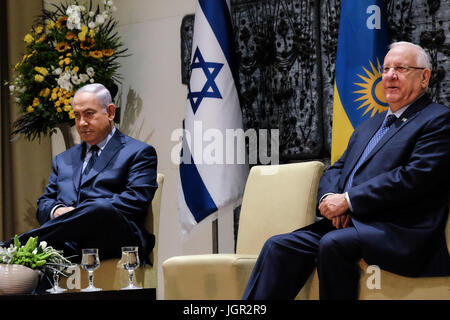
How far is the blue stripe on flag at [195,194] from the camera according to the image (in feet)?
14.1

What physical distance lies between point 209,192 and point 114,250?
3.37 feet

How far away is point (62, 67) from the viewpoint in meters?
4.88

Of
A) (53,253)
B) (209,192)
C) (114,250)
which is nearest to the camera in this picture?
(53,253)

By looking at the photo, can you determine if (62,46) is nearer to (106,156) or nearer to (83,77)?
(83,77)

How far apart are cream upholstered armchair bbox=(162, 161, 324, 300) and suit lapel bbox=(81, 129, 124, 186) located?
74 cm

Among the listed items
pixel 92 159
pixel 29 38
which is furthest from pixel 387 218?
pixel 29 38

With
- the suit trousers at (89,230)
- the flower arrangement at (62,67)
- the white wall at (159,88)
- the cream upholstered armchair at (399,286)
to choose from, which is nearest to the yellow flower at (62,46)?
the flower arrangement at (62,67)

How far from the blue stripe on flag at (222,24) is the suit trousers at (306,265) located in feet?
5.60

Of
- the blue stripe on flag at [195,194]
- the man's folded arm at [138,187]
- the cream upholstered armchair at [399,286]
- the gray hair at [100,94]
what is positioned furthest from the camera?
the blue stripe on flag at [195,194]

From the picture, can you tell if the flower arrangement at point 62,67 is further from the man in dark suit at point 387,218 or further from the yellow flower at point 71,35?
the man in dark suit at point 387,218

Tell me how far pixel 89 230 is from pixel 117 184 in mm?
374
